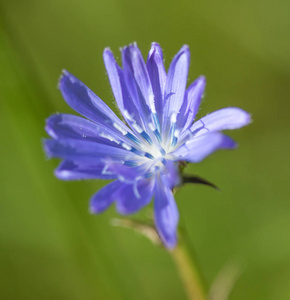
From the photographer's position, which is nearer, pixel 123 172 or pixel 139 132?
pixel 123 172

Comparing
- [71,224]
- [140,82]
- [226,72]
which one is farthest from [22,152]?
[140,82]

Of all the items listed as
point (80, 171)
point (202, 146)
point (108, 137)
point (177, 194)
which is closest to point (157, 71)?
point (108, 137)

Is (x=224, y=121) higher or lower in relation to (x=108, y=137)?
lower

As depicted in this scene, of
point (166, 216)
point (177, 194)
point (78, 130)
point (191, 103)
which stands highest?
point (78, 130)

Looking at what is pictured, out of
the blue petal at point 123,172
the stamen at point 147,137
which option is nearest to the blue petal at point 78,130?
the stamen at point 147,137

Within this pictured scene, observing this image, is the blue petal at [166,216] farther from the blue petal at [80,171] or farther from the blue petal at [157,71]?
the blue petal at [157,71]

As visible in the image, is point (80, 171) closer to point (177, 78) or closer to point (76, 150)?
point (76, 150)

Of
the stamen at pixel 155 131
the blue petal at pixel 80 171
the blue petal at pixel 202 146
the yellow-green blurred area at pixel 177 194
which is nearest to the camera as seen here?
the blue petal at pixel 202 146
